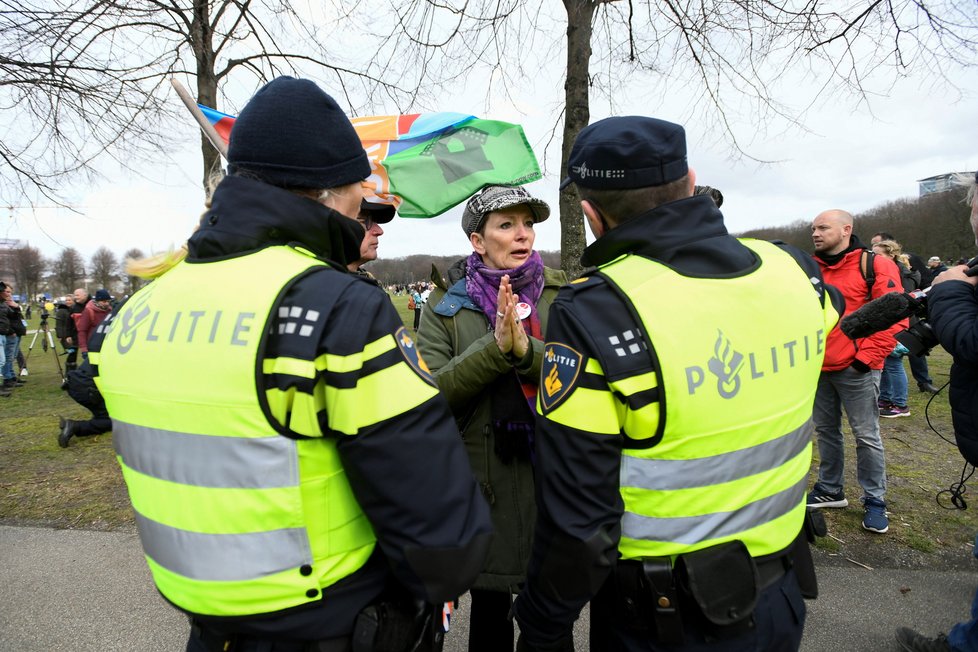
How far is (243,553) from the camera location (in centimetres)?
117

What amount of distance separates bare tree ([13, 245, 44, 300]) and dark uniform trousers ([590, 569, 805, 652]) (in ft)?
256

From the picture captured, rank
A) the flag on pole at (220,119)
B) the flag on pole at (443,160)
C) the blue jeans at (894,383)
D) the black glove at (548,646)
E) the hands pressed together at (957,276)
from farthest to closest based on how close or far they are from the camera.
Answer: the blue jeans at (894,383)
the flag on pole at (443,160)
the flag on pole at (220,119)
the hands pressed together at (957,276)
the black glove at (548,646)

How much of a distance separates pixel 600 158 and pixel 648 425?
0.69m

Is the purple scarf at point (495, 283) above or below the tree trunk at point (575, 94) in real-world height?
below

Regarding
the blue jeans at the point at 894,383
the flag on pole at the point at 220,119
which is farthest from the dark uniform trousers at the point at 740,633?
the blue jeans at the point at 894,383

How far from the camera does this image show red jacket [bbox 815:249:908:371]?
3.63m

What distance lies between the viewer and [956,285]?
2262 mm

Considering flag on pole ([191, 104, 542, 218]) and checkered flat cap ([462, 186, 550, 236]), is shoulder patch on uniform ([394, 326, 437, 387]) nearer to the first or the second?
checkered flat cap ([462, 186, 550, 236])

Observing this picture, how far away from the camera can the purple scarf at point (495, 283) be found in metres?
2.29

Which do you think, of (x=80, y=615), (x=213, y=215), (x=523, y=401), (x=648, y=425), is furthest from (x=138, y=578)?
(x=648, y=425)

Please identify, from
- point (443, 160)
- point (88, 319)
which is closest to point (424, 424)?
point (443, 160)

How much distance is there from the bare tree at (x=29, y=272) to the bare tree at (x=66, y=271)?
4.68ft

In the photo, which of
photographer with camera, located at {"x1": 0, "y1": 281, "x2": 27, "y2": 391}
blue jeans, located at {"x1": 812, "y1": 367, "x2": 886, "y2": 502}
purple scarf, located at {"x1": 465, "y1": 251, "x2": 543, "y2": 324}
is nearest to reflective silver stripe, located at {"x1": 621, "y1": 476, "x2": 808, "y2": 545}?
purple scarf, located at {"x1": 465, "y1": 251, "x2": 543, "y2": 324}

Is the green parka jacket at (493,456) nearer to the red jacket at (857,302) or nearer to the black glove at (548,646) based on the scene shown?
the black glove at (548,646)
